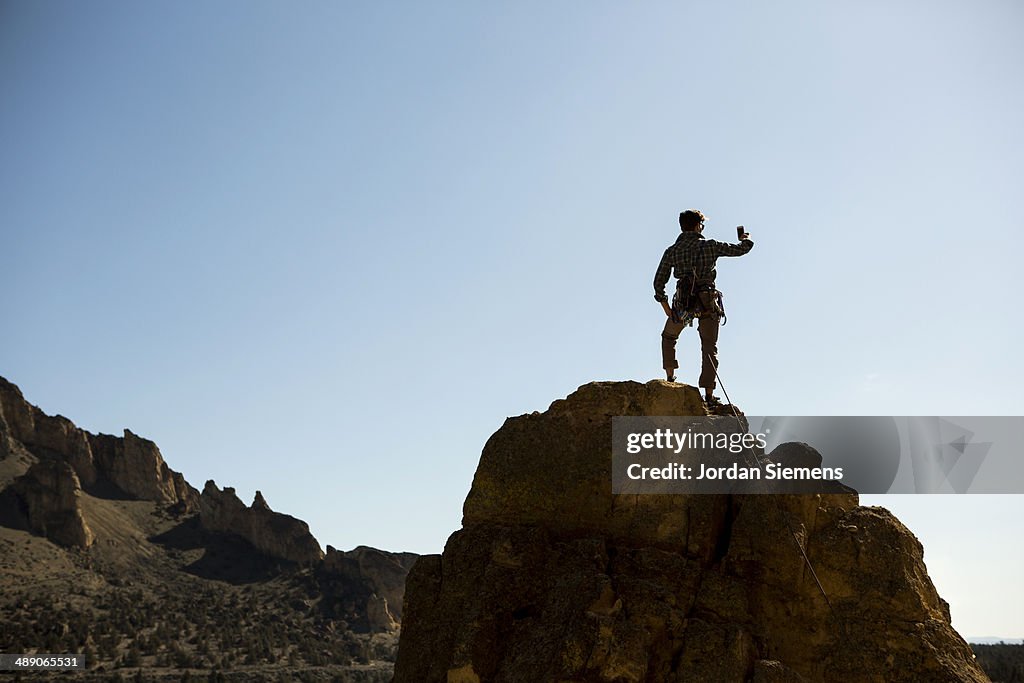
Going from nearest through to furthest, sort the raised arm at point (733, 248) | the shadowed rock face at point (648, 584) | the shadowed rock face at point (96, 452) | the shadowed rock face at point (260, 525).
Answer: the shadowed rock face at point (648, 584)
the raised arm at point (733, 248)
the shadowed rock face at point (260, 525)
the shadowed rock face at point (96, 452)

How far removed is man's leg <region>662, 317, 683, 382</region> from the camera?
10312 millimetres

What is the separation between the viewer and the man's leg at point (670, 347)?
33.8 feet

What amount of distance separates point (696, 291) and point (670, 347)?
2.11 ft

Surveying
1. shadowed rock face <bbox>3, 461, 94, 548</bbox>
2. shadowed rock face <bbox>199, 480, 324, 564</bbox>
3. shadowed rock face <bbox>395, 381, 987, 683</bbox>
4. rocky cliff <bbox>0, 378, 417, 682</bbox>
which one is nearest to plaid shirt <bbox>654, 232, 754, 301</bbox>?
shadowed rock face <bbox>395, 381, 987, 683</bbox>

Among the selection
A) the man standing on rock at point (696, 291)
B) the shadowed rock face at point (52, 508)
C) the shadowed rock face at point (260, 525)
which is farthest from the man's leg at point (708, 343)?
the shadowed rock face at point (260, 525)

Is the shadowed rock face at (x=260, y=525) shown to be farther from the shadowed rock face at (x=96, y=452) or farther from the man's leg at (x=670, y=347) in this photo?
the man's leg at (x=670, y=347)

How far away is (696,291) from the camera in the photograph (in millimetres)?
10211

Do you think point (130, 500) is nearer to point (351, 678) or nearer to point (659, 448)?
point (351, 678)

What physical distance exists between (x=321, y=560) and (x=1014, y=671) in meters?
64.5

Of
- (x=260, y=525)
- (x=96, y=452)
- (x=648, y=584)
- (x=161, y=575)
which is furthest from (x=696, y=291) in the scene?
(x=96, y=452)

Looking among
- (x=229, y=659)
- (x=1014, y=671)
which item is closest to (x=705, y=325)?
(x=1014, y=671)

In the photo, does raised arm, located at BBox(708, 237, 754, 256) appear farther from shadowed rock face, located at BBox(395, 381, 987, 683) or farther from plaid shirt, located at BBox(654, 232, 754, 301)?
shadowed rock face, located at BBox(395, 381, 987, 683)

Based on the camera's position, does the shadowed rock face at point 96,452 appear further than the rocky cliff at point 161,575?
Yes

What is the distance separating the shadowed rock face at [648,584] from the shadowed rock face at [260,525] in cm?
7914
